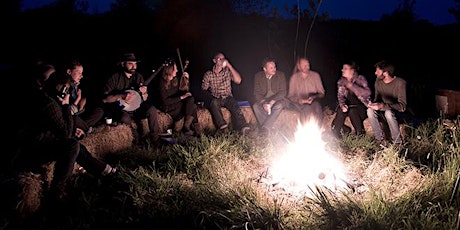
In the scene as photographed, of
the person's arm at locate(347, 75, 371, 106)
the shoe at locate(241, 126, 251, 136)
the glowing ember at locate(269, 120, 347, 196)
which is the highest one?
the person's arm at locate(347, 75, 371, 106)

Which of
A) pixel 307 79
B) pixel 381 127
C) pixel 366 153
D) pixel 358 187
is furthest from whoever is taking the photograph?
pixel 307 79

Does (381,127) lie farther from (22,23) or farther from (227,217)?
(22,23)

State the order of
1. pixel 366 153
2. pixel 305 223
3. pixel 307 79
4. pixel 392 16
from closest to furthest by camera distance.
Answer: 1. pixel 305 223
2. pixel 366 153
3. pixel 307 79
4. pixel 392 16

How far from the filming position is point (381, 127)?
6.27m

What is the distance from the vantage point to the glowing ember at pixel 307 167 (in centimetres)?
450

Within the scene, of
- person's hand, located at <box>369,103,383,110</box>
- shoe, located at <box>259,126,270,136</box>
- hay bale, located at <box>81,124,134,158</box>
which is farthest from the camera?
shoe, located at <box>259,126,270,136</box>

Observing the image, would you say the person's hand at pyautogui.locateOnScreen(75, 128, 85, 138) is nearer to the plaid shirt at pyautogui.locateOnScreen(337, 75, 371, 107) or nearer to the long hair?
the long hair

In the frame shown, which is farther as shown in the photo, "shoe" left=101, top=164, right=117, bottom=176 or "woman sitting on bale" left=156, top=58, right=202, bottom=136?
"woman sitting on bale" left=156, top=58, right=202, bottom=136

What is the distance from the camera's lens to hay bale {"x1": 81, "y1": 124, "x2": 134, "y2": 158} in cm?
512

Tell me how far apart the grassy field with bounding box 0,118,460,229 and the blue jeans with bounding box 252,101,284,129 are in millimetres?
1357

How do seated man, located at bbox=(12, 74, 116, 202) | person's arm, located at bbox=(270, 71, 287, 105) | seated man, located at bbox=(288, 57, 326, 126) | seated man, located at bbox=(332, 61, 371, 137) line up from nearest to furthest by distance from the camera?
seated man, located at bbox=(12, 74, 116, 202), seated man, located at bbox=(332, 61, 371, 137), seated man, located at bbox=(288, 57, 326, 126), person's arm, located at bbox=(270, 71, 287, 105)

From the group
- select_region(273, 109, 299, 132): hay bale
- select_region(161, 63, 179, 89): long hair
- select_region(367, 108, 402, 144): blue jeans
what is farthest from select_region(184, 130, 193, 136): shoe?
select_region(367, 108, 402, 144): blue jeans

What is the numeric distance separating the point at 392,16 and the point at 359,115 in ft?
27.9

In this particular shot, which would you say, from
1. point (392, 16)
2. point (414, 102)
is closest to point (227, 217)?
point (414, 102)
